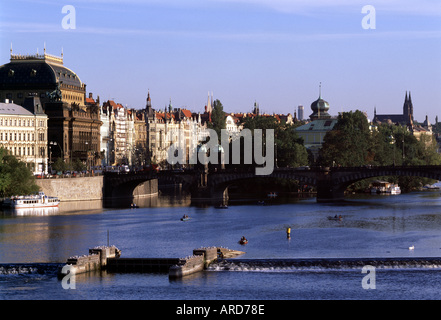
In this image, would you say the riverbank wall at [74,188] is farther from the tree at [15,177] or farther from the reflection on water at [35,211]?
the reflection on water at [35,211]

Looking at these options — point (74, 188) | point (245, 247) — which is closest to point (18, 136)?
point (74, 188)

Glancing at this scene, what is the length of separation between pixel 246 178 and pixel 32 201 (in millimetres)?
34808

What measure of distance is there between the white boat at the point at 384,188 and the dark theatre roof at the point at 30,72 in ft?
186

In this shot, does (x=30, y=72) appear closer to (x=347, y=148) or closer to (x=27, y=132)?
(x=27, y=132)

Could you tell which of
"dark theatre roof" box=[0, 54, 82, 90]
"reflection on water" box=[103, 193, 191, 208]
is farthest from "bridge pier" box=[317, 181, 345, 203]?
"dark theatre roof" box=[0, 54, 82, 90]

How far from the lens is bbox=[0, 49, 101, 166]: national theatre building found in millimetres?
171125

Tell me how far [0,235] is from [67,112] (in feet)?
248

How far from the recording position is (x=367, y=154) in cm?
18512

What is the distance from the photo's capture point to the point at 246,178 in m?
153

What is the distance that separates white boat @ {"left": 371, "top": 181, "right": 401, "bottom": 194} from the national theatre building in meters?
47.6

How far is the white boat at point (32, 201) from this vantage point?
12861cm

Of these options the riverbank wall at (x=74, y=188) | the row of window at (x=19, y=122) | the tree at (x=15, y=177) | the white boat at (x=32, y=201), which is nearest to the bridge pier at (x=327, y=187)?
the riverbank wall at (x=74, y=188)

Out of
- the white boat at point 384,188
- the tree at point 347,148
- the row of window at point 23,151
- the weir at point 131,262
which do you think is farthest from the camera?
the tree at point 347,148

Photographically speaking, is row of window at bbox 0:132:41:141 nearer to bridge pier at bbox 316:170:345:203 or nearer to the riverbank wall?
the riverbank wall
